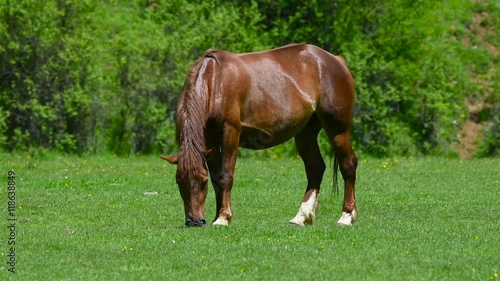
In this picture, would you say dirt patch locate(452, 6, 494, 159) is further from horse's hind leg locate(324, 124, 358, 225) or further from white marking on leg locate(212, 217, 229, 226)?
white marking on leg locate(212, 217, 229, 226)

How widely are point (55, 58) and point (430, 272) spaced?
61.7 feet

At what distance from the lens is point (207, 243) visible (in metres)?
10.8

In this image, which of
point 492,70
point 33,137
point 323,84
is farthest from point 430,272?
point 492,70

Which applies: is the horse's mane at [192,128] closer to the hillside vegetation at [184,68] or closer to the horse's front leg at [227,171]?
the horse's front leg at [227,171]

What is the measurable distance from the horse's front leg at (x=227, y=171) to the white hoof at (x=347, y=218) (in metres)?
1.43

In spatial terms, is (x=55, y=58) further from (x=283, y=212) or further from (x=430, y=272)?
(x=430, y=272)

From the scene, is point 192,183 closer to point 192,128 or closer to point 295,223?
point 192,128

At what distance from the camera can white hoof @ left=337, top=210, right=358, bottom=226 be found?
503 inches

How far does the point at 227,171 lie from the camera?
40.2ft

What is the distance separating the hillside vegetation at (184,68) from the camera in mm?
26484

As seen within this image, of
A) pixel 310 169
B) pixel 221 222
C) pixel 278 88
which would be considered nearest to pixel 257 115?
pixel 278 88

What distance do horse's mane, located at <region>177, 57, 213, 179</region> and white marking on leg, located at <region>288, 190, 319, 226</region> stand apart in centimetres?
165

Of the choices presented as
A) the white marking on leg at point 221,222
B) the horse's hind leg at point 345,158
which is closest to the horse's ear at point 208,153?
the white marking on leg at point 221,222

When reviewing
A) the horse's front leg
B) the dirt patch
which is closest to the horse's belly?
the horse's front leg
